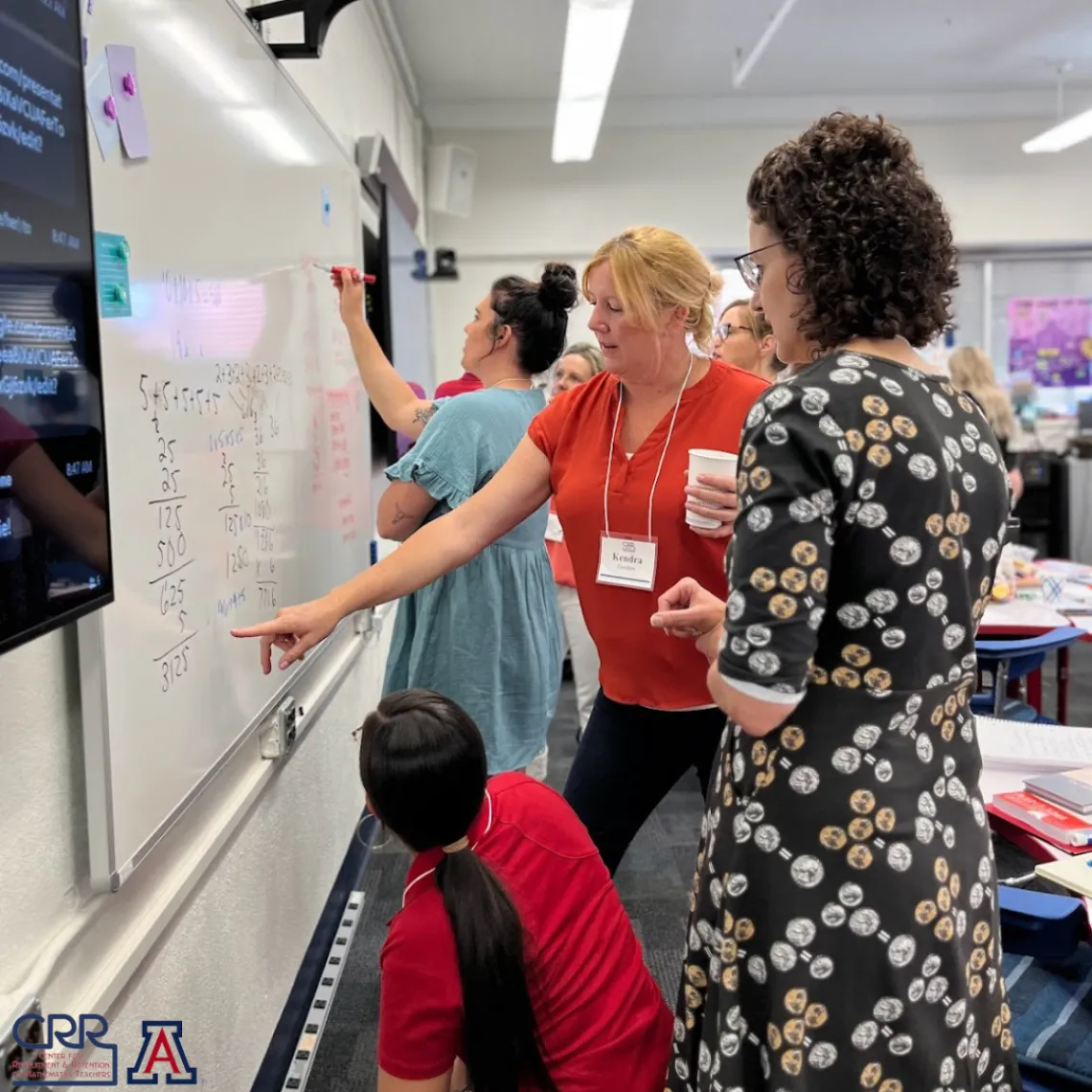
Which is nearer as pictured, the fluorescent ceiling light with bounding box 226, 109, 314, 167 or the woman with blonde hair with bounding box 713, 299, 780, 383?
the fluorescent ceiling light with bounding box 226, 109, 314, 167

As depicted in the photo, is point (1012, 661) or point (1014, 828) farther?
point (1012, 661)

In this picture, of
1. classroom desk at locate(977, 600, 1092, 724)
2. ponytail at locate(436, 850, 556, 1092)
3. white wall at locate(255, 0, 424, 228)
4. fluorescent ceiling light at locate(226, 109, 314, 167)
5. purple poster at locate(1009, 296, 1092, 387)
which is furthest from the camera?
purple poster at locate(1009, 296, 1092, 387)

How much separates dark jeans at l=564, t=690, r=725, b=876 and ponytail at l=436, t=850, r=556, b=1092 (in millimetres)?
495

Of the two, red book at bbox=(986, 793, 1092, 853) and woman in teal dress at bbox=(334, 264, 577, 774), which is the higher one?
woman in teal dress at bbox=(334, 264, 577, 774)

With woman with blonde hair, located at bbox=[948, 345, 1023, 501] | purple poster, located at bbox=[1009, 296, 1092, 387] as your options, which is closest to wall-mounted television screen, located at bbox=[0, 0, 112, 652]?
woman with blonde hair, located at bbox=[948, 345, 1023, 501]

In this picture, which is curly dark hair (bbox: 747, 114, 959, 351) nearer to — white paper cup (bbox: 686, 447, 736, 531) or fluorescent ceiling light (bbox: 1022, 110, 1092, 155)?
white paper cup (bbox: 686, 447, 736, 531)

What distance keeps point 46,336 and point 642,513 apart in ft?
2.78

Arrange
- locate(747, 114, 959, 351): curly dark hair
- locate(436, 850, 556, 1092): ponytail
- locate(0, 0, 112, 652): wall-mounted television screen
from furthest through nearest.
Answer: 1. locate(436, 850, 556, 1092): ponytail
2. locate(747, 114, 959, 351): curly dark hair
3. locate(0, 0, 112, 652): wall-mounted television screen

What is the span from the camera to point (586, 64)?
3959 millimetres

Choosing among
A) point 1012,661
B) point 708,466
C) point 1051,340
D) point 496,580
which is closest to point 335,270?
point 496,580

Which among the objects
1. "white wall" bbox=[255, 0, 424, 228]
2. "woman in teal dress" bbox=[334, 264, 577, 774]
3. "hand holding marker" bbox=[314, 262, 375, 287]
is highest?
"white wall" bbox=[255, 0, 424, 228]

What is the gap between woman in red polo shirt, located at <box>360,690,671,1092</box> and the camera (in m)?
1.03

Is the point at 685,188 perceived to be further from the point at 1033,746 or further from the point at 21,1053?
the point at 21,1053

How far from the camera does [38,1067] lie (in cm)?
88
